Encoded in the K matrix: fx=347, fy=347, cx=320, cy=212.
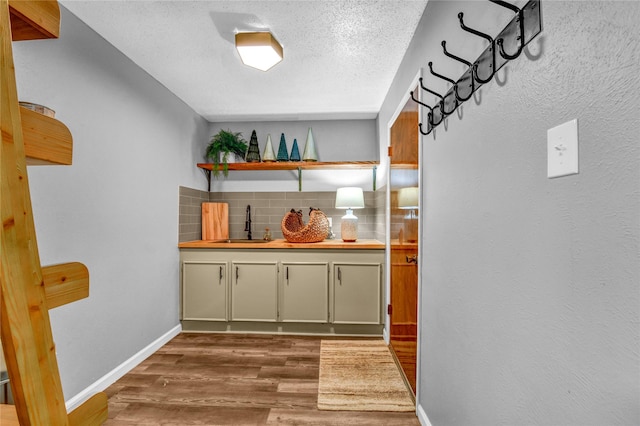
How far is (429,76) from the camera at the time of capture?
183cm

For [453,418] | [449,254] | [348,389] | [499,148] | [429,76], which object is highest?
[429,76]

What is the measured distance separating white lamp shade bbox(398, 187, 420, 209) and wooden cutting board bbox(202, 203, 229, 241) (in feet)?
7.20

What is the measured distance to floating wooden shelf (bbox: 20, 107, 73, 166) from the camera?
0.62 metres

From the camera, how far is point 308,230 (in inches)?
137

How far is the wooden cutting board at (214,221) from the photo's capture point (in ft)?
12.7

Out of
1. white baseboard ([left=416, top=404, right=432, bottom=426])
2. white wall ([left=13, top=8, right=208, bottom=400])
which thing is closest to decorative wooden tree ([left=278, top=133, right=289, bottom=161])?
white wall ([left=13, top=8, right=208, bottom=400])

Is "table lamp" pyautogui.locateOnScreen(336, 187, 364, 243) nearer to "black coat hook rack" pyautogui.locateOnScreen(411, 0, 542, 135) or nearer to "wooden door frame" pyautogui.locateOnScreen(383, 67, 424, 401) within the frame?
"wooden door frame" pyautogui.locateOnScreen(383, 67, 424, 401)

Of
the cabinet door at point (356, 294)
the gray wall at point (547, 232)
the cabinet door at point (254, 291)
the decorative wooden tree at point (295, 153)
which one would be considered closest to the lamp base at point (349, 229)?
the cabinet door at point (356, 294)

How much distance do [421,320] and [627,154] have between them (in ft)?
5.14

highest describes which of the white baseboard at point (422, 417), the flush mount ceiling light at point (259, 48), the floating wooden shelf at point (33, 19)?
the flush mount ceiling light at point (259, 48)

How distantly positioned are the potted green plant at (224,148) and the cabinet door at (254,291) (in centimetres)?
112

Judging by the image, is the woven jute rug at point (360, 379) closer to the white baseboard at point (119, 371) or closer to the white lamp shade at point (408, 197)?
the white lamp shade at point (408, 197)

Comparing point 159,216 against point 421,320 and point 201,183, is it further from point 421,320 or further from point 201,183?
point 421,320

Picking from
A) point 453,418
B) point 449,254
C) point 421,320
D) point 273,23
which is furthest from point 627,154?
point 273,23
